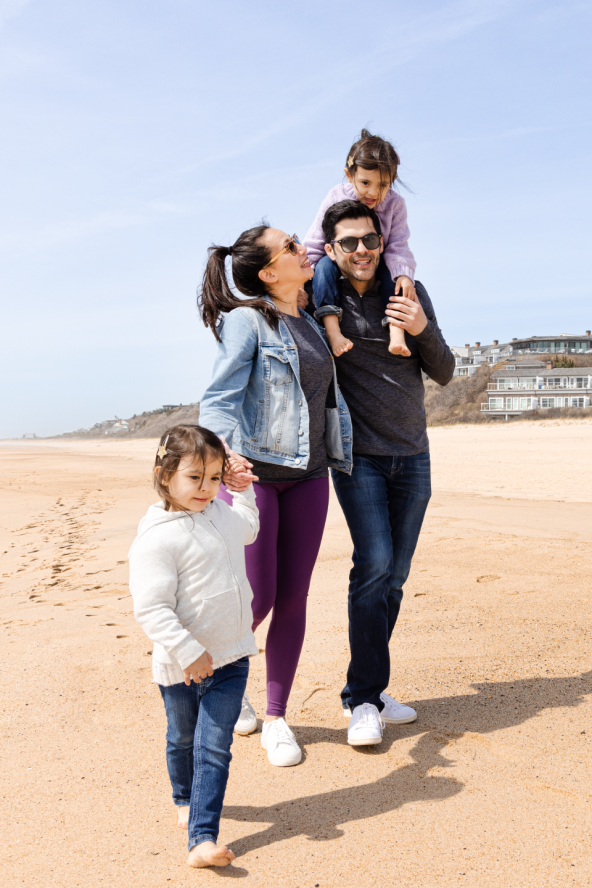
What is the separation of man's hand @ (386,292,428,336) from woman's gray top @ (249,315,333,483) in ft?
1.09

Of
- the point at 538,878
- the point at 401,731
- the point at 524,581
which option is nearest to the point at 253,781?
the point at 401,731

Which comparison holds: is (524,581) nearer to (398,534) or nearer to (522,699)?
(522,699)

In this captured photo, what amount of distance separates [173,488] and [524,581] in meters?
3.80

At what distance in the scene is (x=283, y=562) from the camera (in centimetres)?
290

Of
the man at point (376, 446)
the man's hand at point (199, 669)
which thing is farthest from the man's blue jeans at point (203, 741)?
the man at point (376, 446)

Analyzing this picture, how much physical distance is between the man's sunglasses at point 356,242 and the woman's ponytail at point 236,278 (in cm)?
35

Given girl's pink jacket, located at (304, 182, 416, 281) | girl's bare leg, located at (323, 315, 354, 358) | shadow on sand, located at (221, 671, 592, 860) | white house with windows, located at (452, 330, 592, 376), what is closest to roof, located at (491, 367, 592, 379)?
white house with windows, located at (452, 330, 592, 376)

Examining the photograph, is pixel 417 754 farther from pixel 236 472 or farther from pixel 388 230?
pixel 388 230

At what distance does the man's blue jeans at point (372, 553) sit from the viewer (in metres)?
Answer: 3.01

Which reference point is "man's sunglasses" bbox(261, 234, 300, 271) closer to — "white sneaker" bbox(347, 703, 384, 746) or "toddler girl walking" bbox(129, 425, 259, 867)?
"toddler girl walking" bbox(129, 425, 259, 867)

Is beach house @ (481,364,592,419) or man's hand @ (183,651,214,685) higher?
beach house @ (481,364,592,419)

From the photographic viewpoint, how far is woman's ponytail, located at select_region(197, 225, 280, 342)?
289 cm

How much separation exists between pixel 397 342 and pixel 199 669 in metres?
1.56

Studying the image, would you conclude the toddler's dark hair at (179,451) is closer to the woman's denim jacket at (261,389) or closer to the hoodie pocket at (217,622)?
the hoodie pocket at (217,622)
